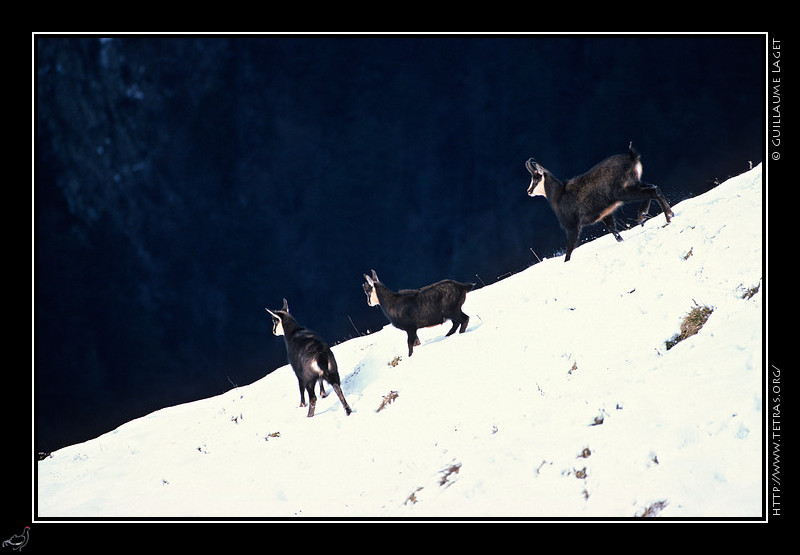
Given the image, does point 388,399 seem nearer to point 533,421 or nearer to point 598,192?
→ point 533,421

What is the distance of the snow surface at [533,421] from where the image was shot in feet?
19.0

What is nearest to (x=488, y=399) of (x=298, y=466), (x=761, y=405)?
(x=298, y=466)

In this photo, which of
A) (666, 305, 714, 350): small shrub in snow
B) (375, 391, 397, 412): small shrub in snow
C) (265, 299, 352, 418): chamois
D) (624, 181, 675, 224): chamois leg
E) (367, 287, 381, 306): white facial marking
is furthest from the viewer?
(367, 287, 381, 306): white facial marking

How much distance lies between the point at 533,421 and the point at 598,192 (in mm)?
6124

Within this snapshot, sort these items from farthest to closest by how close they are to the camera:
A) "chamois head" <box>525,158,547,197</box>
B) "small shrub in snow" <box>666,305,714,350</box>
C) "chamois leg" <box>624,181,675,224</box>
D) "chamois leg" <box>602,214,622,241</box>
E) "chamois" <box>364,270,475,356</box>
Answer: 1. "chamois head" <box>525,158,547,197</box>
2. "chamois leg" <box>602,214,622,241</box>
3. "chamois" <box>364,270,475,356</box>
4. "chamois leg" <box>624,181,675,224</box>
5. "small shrub in snow" <box>666,305,714,350</box>

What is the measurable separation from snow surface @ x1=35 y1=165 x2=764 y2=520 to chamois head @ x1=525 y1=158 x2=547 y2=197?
159cm

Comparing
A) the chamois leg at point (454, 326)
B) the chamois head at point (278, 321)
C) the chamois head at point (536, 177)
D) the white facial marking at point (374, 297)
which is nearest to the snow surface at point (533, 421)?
the chamois leg at point (454, 326)

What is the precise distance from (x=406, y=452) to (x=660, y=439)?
3.54m

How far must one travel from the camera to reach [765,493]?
4.93 m

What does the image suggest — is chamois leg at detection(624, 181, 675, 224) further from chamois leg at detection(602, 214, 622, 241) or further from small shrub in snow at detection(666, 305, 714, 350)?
small shrub in snow at detection(666, 305, 714, 350)

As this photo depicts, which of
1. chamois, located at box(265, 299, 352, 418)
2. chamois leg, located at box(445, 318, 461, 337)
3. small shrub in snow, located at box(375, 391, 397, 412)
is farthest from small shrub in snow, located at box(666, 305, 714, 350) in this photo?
chamois, located at box(265, 299, 352, 418)

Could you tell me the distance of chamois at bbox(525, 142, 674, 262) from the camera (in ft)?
38.7

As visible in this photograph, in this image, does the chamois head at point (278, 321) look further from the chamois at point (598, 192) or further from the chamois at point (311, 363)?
the chamois at point (598, 192)

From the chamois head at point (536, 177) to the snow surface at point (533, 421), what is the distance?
1.59 metres
